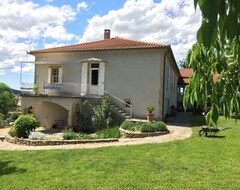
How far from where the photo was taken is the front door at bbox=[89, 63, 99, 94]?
23125 mm

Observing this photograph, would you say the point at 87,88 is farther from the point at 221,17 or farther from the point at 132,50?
the point at 221,17

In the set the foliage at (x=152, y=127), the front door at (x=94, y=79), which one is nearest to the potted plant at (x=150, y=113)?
the foliage at (x=152, y=127)

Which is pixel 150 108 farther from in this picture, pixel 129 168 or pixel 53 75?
pixel 129 168

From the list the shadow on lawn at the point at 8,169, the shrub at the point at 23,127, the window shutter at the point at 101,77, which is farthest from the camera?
the window shutter at the point at 101,77

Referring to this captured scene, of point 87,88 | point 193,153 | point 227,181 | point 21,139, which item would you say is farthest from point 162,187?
point 87,88

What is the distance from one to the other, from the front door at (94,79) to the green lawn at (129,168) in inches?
460

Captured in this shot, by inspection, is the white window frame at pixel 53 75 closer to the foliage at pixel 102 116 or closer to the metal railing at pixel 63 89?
the metal railing at pixel 63 89

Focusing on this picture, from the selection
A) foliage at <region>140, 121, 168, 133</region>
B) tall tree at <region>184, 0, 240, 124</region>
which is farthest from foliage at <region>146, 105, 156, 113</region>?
tall tree at <region>184, 0, 240, 124</region>

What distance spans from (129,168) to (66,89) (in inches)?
641

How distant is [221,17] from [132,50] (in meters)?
21.1

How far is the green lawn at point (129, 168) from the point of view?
7.14 m

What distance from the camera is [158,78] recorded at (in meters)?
21.1

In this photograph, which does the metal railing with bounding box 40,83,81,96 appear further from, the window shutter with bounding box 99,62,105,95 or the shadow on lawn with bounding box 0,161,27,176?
the shadow on lawn with bounding box 0,161,27,176

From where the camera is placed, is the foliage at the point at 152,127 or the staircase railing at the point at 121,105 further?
the staircase railing at the point at 121,105
